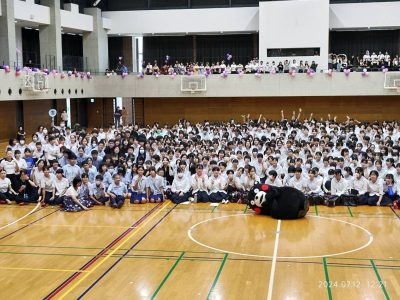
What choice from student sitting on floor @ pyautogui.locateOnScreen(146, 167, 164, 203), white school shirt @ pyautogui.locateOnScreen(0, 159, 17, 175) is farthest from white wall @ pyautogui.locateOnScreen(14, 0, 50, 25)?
student sitting on floor @ pyautogui.locateOnScreen(146, 167, 164, 203)

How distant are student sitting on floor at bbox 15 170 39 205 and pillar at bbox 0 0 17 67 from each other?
13.1 meters

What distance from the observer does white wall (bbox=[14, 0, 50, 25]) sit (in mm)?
27984

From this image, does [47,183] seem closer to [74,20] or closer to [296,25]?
[74,20]

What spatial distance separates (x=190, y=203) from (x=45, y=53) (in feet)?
64.1

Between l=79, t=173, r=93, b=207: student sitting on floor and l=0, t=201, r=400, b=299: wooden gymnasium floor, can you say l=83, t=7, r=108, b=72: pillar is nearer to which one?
l=79, t=173, r=93, b=207: student sitting on floor

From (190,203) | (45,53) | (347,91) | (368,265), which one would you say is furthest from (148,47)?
(368,265)

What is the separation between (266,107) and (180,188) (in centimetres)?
1962

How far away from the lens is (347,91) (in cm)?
3062

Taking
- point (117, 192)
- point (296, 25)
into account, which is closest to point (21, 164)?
point (117, 192)

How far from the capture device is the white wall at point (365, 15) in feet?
108

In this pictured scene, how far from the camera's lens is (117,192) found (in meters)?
15.2

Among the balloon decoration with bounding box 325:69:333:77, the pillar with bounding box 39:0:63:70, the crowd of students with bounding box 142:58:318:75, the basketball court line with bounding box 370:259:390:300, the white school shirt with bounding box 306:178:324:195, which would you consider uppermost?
the pillar with bounding box 39:0:63:70

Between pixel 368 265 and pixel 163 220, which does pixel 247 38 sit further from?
pixel 368 265

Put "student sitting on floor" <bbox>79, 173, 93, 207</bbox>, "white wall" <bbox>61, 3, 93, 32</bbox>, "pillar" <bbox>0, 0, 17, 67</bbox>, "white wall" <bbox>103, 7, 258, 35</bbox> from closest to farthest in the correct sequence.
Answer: "student sitting on floor" <bbox>79, 173, 93, 207</bbox>, "pillar" <bbox>0, 0, 17, 67</bbox>, "white wall" <bbox>61, 3, 93, 32</bbox>, "white wall" <bbox>103, 7, 258, 35</bbox>
